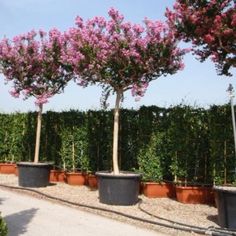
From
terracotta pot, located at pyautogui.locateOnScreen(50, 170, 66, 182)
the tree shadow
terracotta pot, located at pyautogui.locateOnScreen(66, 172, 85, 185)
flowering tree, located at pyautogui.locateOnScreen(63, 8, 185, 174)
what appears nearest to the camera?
the tree shadow

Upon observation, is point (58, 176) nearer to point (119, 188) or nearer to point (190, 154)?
point (119, 188)

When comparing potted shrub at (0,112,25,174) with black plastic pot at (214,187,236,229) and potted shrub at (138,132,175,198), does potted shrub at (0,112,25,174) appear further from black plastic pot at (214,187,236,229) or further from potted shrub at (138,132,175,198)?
black plastic pot at (214,187,236,229)

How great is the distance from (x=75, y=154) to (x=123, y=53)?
16.3ft

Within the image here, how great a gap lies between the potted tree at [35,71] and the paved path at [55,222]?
2.35m

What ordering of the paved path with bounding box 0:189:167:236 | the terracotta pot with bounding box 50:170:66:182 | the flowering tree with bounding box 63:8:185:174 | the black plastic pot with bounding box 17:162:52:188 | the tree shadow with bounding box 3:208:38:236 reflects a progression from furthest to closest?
the terracotta pot with bounding box 50:170:66:182 → the black plastic pot with bounding box 17:162:52:188 → the flowering tree with bounding box 63:8:185:174 → the paved path with bounding box 0:189:167:236 → the tree shadow with bounding box 3:208:38:236

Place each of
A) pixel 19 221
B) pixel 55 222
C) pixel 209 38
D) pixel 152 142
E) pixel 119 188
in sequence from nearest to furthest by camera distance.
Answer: pixel 209 38 → pixel 19 221 → pixel 55 222 → pixel 119 188 → pixel 152 142

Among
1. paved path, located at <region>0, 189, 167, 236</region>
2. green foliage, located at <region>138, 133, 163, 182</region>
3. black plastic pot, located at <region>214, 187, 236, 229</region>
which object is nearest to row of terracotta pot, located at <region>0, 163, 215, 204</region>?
green foliage, located at <region>138, 133, 163, 182</region>

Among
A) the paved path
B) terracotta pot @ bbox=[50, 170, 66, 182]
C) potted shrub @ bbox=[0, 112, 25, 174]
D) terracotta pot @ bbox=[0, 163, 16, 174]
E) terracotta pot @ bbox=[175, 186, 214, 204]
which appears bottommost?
the paved path

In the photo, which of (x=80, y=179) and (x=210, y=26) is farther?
(x=80, y=179)

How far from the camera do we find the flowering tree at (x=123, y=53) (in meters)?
10.1

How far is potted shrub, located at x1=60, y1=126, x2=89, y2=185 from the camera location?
13.8 metres

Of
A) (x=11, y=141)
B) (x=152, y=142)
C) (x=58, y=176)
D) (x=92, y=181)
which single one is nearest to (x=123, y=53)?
(x=152, y=142)

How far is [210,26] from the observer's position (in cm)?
759

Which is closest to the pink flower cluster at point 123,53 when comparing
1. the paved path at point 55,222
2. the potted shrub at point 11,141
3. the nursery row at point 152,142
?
the nursery row at point 152,142
